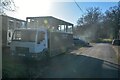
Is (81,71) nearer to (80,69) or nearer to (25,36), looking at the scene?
(80,69)

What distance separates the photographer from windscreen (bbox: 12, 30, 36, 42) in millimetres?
16312

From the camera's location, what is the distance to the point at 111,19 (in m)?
80.9

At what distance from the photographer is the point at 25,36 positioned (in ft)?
54.3

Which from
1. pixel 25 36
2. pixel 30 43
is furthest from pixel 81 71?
pixel 25 36

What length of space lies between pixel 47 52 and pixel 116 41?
39218 millimetres

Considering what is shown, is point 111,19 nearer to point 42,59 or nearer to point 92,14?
point 92,14

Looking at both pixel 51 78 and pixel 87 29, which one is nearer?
pixel 51 78

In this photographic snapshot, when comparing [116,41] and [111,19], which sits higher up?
[111,19]

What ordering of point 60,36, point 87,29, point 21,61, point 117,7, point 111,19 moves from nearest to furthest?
1. point 21,61
2. point 60,36
3. point 117,7
4. point 111,19
5. point 87,29

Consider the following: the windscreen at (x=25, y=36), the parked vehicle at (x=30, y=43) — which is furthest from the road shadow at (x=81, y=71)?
the windscreen at (x=25, y=36)

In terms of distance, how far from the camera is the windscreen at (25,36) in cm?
1631

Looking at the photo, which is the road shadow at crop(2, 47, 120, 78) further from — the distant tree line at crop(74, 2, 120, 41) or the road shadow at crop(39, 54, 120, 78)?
the distant tree line at crop(74, 2, 120, 41)

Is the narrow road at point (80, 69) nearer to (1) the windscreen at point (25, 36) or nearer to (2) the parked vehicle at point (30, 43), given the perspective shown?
(2) the parked vehicle at point (30, 43)

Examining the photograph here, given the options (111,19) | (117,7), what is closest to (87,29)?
(111,19)
